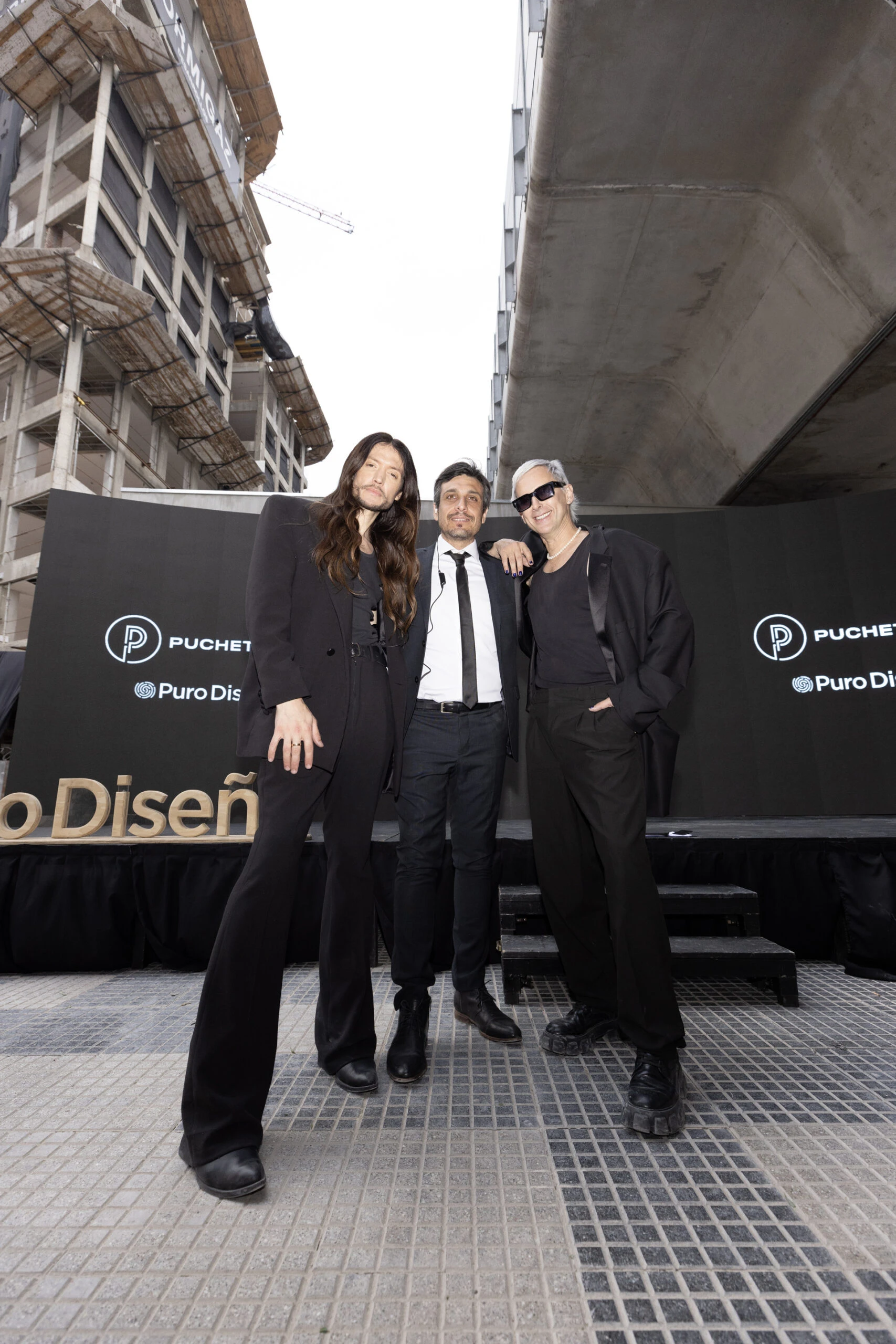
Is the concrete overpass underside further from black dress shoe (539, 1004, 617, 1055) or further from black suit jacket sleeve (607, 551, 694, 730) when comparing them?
black dress shoe (539, 1004, 617, 1055)

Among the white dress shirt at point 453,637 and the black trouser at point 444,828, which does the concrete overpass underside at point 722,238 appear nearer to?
the white dress shirt at point 453,637

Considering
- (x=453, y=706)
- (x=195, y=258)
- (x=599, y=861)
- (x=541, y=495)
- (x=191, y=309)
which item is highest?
(x=195, y=258)

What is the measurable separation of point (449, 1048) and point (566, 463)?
8.27 meters

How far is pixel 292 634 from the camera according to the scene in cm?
170

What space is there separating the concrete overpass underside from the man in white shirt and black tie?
3.96m

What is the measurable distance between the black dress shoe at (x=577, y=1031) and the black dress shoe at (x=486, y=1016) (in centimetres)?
10

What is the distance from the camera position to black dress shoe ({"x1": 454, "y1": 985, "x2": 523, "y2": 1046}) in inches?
82.1

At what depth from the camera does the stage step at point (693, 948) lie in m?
2.42

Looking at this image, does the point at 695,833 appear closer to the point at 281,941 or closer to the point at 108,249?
the point at 281,941

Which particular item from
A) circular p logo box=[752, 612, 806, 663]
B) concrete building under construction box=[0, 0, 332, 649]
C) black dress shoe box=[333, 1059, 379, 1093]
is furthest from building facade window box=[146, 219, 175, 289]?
black dress shoe box=[333, 1059, 379, 1093]

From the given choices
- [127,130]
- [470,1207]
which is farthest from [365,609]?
[127,130]

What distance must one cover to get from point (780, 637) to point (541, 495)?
417cm

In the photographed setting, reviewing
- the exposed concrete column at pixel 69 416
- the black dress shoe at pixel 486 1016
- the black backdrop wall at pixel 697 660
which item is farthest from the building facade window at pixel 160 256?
the black dress shoe at pixel 486 1016

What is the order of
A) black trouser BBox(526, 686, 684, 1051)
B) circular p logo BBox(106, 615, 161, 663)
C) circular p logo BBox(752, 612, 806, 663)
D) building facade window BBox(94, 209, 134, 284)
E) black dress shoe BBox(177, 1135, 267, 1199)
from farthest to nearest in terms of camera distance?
1. building facade window BBox(94, 209, 134, 284)
2. circular p logo BBox(752, 612, 806, 663)
3. circular p logo BBox(106, 615, 161, 663)
4. black trouser BBox(526, 686, 684, 1051)
5. black dress shoe BBox(177, 1135, 267, 1199)
